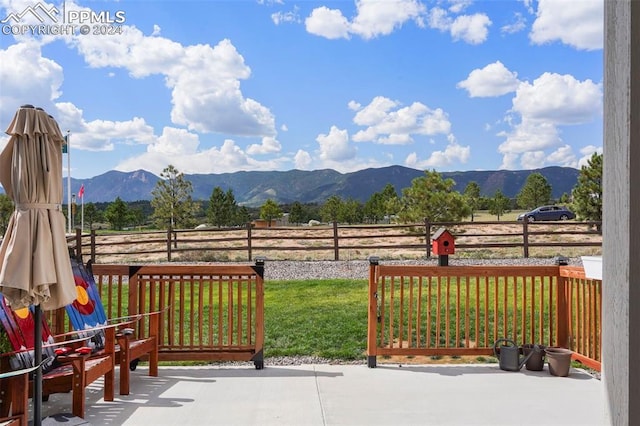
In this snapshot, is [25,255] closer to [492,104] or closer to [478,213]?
[478,213]

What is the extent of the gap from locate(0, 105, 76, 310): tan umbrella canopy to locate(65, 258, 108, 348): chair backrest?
1.04m

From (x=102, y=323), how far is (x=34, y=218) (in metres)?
1.65

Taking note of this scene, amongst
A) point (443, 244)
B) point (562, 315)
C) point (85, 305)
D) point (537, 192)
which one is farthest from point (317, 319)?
point (537, 192)

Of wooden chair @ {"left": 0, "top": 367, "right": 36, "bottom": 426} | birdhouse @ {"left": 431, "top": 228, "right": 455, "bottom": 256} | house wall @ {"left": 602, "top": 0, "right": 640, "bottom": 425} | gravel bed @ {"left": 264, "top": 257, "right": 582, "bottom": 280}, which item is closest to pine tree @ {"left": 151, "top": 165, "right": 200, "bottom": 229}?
gravel bed @ {"left": 264, "top": 257, "right": 582, "bottom": 280}

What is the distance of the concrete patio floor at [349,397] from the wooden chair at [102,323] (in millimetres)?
197

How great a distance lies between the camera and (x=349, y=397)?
4.10 meters

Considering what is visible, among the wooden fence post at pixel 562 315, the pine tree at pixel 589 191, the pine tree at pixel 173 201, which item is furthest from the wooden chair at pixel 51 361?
the pine tree at pixel 173 201

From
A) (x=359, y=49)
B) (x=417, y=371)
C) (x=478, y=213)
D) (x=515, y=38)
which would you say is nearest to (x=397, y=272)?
(x=417, y=371)

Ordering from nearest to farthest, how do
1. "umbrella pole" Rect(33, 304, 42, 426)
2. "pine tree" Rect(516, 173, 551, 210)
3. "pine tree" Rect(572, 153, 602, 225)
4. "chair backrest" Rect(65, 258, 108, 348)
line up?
1. "umbrella pole" Rect(33, 304, 42, 426)
2. "chair backrest" Rect(65, 258, 108, 348)
3. "pine tree" Rect(572, 153, 602, 225)
4. "pine tree" Rect(516, 173, 551, 210)

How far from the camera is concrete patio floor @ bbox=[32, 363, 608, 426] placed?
3639mm

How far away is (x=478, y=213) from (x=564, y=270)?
216ft

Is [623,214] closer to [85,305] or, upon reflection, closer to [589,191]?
[85,305]

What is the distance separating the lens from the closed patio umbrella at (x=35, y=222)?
9.48 feet

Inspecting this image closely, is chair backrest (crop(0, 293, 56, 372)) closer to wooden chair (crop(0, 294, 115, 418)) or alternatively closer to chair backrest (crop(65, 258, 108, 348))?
wooden chair (crop(0, 294, 115, 418))
